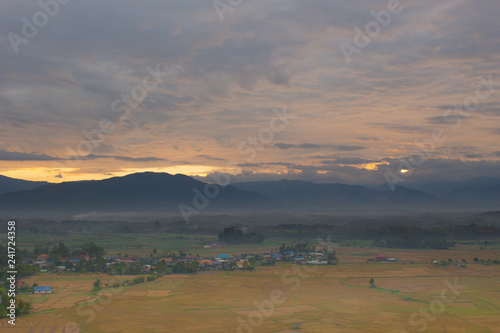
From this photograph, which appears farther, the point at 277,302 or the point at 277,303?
the point at 277,302

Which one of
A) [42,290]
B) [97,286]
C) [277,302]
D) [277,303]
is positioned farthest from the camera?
[97,286]

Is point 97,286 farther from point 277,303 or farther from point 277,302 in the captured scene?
point 277,303

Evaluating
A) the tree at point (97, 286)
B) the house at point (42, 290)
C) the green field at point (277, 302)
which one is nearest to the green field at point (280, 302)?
the green field at point (277, 302)

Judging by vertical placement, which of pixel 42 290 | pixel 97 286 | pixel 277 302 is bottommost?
pixel 277 302

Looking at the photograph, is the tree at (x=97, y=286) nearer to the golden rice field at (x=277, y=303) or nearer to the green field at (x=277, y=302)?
the green field at (x=277, y=302)

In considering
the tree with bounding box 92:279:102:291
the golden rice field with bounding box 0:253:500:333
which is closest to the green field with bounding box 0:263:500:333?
the golden rice field with bounding box 0:253:500:333

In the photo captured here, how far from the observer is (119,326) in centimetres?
3089

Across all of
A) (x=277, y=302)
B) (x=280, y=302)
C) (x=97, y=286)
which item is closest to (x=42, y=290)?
(x=97, y=286)

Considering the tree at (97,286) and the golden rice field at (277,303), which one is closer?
the golden rice field at (277,303)

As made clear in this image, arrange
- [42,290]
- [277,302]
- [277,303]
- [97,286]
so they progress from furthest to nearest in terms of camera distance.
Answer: [97,286] < [42,290] < [277,302] < [277,303]

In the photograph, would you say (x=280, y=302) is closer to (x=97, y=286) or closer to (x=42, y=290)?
(x=97, y=286)

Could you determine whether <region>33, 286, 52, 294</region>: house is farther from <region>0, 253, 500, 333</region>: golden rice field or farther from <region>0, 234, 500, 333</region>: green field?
<region>0, 234, 500, 333</region>: green field

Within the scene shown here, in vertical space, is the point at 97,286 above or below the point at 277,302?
above

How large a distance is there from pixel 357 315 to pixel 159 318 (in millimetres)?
15063
